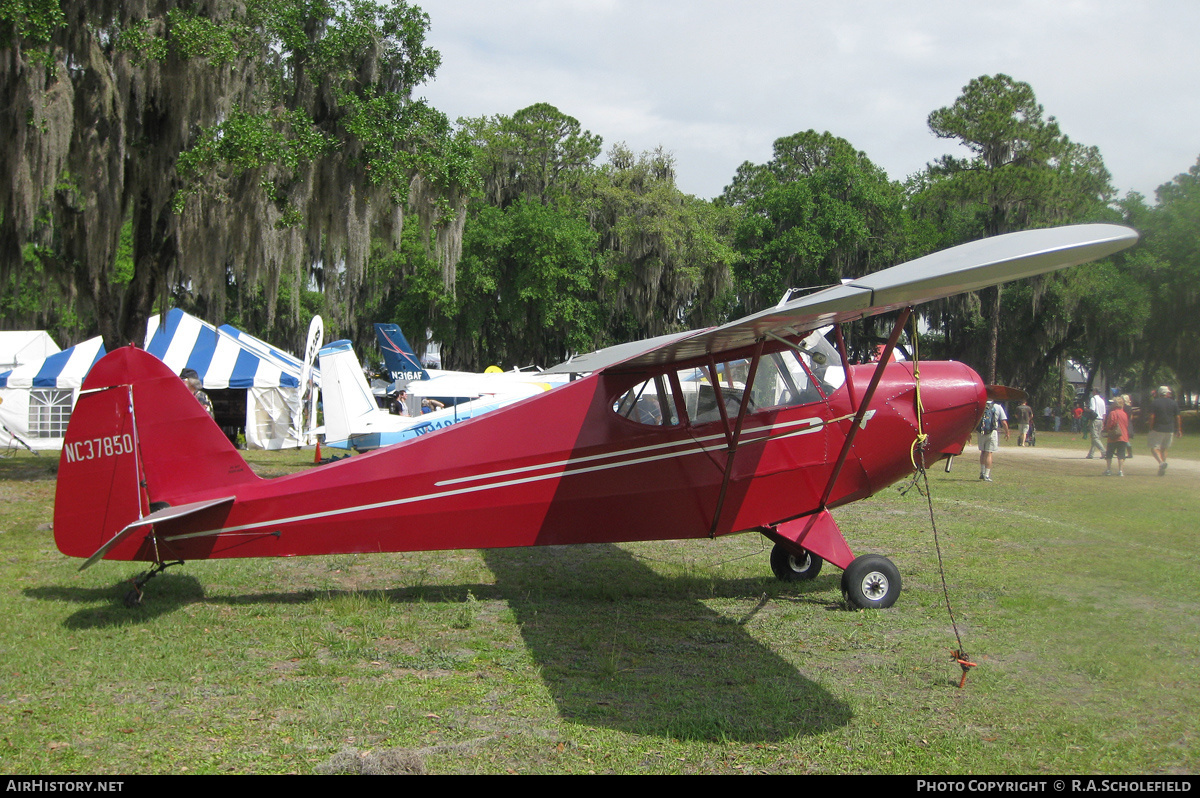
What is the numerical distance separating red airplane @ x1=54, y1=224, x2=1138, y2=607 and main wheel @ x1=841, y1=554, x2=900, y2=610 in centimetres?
1

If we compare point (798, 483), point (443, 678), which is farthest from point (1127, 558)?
point (443, 678)

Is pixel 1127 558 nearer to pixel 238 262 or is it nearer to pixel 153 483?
pixel 153 483

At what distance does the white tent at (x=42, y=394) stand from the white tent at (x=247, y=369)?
1893 millimetres

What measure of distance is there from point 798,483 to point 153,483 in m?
5.17

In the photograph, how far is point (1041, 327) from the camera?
30.3 meters

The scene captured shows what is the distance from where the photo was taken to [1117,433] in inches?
132

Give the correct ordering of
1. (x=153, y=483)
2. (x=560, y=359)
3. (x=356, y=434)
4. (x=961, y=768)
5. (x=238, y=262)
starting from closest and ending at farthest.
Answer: (x=961, y=768)
(x=153, y=483)
(x=238, y=262)
(x=356, y=434)
(x=560, y=359)

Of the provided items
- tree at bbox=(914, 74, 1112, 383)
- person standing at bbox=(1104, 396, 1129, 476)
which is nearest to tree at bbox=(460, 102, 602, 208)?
tree at bbox=(914, 74, 1112, 383)

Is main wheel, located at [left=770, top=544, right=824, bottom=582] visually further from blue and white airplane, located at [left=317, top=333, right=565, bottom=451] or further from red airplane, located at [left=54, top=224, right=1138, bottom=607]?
blue and white airplane, located at [left=317, top=333, right=565, bottom=451]

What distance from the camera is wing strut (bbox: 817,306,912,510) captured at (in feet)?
17.3

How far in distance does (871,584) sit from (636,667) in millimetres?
2366

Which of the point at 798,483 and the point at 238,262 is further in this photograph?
the point at 238,262

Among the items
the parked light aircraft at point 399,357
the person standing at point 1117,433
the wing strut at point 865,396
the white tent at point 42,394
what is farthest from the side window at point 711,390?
the parked light aircraft at point 399,357

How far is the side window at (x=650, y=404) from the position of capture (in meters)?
6.41
